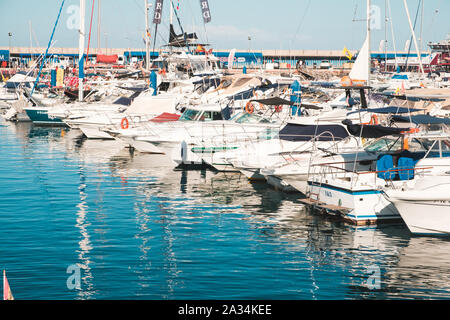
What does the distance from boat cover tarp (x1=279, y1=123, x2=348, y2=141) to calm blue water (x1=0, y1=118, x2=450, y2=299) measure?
225 cm

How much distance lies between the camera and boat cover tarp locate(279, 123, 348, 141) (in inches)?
897

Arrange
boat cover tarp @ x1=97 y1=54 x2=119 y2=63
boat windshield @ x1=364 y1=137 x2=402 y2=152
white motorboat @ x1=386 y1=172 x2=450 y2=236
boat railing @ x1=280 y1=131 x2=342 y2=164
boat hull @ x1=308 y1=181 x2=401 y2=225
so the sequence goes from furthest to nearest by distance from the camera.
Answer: boat cover tarp @ x1=97 y1=54 x2=119 y2=63, boat railing @ x1=280 y1=131 x2=342 y2=164, boat windshield @ x1=364 y1=137 x2=402 y2=152, boat hull @ x1=308 y1=181 x2=401 y2=225, white motorboat @ x1=386 y1=172 x2=450 y2=236

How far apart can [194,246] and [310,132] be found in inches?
363

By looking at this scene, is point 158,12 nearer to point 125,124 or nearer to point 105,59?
point 125,124

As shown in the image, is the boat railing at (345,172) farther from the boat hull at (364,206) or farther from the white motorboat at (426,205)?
the white motorboat at (426,205)

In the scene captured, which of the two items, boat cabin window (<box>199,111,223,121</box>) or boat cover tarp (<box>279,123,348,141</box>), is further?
boat cabin window (<box>199,111,223,121</box>)

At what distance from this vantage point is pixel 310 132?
912 inches

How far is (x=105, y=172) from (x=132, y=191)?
5.10 metres

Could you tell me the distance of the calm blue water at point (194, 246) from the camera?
12445 millimetres

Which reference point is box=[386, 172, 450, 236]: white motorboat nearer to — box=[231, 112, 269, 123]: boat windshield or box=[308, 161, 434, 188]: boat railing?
box=[308, 161, 434, 188]: boat railing

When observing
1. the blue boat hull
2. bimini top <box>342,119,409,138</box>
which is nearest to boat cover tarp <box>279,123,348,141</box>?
bimini top <box>342,119,409,138</box>

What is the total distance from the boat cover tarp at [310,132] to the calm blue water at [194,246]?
2.25 metres

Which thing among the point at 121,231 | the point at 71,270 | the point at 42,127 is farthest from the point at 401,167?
the point at 42,127

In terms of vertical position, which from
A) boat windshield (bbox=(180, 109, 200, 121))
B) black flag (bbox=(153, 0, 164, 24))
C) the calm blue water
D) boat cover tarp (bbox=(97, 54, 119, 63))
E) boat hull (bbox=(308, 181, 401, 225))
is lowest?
the calm blue water
